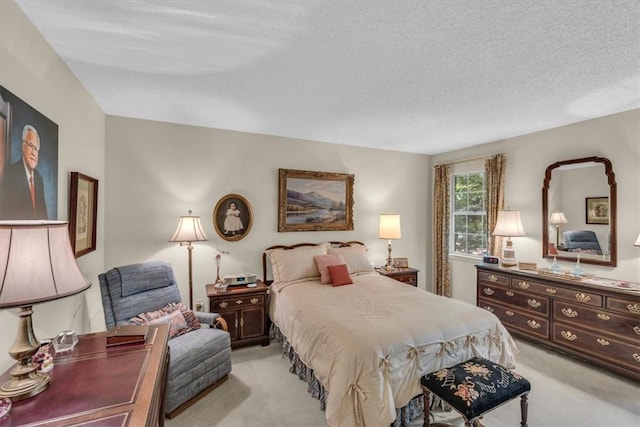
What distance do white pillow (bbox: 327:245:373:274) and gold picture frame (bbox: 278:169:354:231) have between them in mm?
472

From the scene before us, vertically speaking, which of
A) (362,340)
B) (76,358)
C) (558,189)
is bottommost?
(362,340)

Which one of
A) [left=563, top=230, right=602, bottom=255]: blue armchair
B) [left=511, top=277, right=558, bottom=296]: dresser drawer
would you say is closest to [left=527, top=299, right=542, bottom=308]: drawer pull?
[left=511, top=277, right=558, bottom=296]: dresser drawer

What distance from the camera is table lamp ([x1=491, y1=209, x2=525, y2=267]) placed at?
143 inches

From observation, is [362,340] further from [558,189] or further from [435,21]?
[558,189]

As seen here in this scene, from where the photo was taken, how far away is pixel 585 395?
242 centimetres

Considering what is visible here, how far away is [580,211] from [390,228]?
2.21 meters

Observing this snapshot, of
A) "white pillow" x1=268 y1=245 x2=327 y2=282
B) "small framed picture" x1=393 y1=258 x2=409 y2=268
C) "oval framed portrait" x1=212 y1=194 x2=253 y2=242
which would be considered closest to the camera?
"white pillow" x1=268 y1=245 x2=327 y2=282

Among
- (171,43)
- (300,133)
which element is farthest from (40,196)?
(300,133)

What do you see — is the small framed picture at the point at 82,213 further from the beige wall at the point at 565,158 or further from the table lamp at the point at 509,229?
the beige wall at the point at 565,158

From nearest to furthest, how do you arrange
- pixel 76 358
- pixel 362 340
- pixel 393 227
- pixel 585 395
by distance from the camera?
1. pixel 76 358
2. pixel 362 340
3. pixel 585 395
4. pixel 393 227

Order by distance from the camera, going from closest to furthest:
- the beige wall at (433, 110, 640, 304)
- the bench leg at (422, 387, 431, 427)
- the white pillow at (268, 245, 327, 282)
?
the bench leg at (422, 387, 431, 427)
the beige wall at (433, 110, 640, 304)
the white pillow at (268, 245, 327, 282)

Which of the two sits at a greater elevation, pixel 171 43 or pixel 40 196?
pixel 171 43

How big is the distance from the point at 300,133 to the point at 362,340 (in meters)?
2.79

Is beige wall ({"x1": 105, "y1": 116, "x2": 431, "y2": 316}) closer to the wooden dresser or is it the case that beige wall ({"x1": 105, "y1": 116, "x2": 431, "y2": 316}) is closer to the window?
the window
